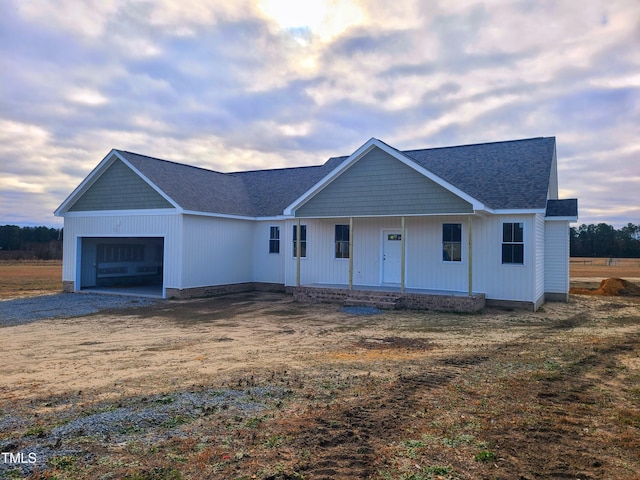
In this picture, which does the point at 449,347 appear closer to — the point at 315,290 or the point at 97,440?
the point at 97,440

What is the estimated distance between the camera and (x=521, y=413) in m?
5.27

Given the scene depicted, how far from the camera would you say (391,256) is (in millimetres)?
16938

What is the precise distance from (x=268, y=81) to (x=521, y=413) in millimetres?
15952

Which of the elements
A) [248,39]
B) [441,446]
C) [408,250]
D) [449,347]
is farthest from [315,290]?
[441,446]

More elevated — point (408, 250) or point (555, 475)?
point (408, 250)

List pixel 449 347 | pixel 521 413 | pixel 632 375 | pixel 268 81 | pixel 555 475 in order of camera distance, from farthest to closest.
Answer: pixel 268 81, pixel 449 347, pixel 632 375, pixel 521 413, pixel 555 475

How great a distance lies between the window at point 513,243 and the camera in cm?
1459

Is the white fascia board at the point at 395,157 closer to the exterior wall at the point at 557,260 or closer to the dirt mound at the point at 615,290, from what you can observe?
the exterior wall at the point at 557,260

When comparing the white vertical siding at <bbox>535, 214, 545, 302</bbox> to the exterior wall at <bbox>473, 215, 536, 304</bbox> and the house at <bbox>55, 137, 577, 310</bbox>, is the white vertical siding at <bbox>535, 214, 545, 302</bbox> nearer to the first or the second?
the house at <bbox>55, 137, 577, 310</bbox>

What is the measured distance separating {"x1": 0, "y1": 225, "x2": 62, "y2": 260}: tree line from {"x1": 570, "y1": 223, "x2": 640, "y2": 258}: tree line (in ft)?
238

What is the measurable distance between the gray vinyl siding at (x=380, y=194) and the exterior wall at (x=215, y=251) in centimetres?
399

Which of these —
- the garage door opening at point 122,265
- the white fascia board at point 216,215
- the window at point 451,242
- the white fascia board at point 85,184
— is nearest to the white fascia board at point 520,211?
the window at point 451,242

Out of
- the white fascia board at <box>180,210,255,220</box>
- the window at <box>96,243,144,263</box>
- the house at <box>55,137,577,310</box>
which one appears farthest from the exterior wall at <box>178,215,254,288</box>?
the window at <box>96,243,144,263</box>

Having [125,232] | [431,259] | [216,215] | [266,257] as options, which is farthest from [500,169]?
[125,232]
